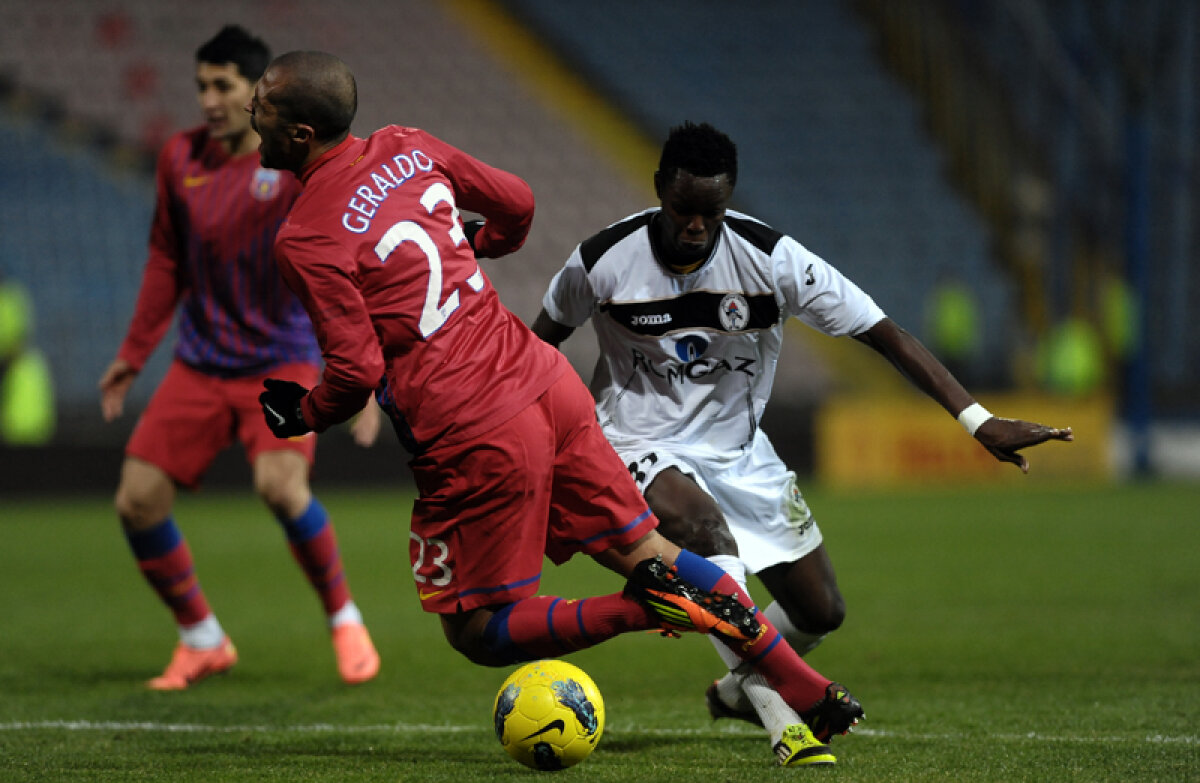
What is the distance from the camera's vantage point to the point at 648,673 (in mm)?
6328

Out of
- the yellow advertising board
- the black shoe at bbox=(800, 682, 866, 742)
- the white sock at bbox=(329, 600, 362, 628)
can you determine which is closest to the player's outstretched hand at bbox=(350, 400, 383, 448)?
the white sock at bbox=(329, 600, 362, 628)

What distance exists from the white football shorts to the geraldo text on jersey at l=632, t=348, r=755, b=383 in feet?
0.74

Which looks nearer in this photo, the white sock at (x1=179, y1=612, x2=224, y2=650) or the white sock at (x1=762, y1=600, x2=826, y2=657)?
the white sock at (x1=762, y1=600, x2=826, y2=657)

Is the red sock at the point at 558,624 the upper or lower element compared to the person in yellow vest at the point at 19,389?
upper

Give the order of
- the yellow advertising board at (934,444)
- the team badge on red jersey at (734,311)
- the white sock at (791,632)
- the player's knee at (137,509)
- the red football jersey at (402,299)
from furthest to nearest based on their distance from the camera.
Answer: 1. the yellow advertising board at (934,444)
2. the player's knee at (137,509)
3. the white sock at (791,632)
4. the team badge on red jersey at (734,311)
5. the red football jersey at (402,299)

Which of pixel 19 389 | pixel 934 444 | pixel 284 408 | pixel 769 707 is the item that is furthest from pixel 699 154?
pixel 934 444

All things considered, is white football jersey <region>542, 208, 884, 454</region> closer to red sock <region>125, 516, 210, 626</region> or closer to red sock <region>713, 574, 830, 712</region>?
red sock <region>713, 574, 830, 712</region>

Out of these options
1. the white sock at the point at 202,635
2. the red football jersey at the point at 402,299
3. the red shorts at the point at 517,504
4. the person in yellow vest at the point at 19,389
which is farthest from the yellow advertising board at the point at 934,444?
the red football jersey at the point at 402,299

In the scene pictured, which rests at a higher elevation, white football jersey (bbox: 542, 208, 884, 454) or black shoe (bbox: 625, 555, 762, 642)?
white football jersey (bbox: 542, 208, 884, 454)

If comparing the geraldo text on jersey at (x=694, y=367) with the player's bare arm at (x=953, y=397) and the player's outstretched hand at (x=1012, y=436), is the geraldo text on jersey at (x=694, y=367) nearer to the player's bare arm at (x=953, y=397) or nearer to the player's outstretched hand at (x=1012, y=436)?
the player's bare arm at (x=953, y=397)

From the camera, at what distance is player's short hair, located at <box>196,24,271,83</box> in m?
5.76

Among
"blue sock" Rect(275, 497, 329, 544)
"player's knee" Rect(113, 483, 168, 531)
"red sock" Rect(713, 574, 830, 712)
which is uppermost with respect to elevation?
"red sock" Rect(713, 574, 830, 712)

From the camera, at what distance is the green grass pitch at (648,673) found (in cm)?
431

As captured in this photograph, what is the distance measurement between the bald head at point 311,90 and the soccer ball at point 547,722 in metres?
1.59
